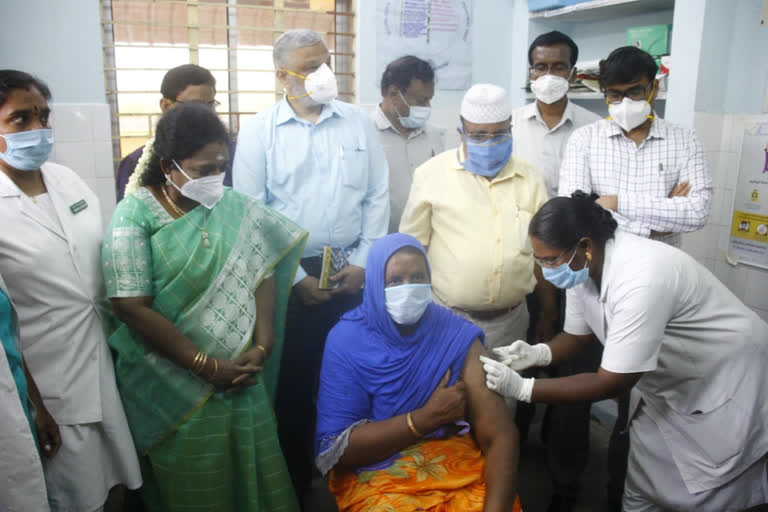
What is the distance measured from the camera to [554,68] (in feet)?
9.27

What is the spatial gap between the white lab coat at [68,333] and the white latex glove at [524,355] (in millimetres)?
1147

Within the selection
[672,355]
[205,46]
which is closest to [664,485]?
[672,355]

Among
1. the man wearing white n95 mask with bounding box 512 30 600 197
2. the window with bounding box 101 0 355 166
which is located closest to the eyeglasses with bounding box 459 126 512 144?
the man wearing white n95 mask with bounding box 512 30 600 197

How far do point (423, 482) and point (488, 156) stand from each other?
1.15 m

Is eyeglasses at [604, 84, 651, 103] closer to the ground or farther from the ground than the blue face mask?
farther from the ground

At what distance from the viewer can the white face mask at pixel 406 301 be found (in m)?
1.71

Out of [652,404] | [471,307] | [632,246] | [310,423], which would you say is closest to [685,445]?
[652,404]

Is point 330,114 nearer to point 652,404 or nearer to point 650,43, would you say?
point 652,404

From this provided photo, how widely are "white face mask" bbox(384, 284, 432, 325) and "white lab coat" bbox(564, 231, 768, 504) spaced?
0.51 meters

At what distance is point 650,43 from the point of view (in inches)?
135

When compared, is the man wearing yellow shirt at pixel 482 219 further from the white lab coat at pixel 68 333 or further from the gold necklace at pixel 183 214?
the white lab coat at pixel 68 333

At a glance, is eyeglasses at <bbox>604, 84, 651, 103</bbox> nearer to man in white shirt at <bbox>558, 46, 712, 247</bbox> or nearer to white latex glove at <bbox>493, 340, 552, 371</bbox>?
man in white shirt at <bbox>558, 46, 712, 247</bbox>

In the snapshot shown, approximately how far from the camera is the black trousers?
234 centimetres

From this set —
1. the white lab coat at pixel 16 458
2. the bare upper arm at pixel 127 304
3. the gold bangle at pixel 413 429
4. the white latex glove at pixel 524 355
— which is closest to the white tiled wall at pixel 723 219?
the white latex glove at pixel 524 355
